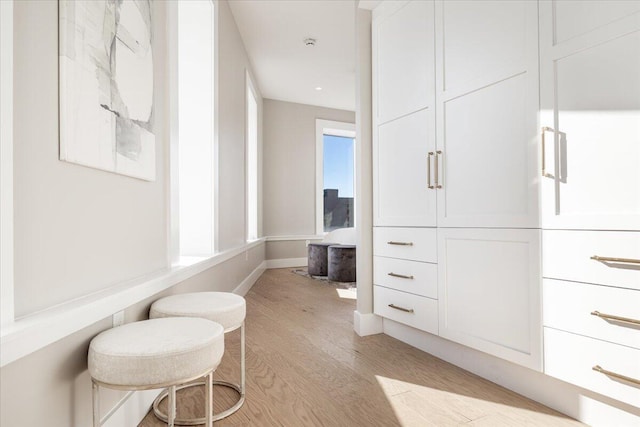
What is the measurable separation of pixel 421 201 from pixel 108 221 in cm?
158

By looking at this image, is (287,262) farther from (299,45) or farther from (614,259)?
(614,259)

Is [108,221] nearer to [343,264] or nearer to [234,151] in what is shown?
[234,151]

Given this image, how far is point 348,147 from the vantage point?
6609mm

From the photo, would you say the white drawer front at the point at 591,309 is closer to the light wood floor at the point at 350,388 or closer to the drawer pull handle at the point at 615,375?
the drawer pull handle at the point at 615,375

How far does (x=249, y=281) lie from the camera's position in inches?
163

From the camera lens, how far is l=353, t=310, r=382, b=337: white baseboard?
7.94ft

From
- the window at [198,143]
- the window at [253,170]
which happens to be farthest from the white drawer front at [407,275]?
the window at [253,170]

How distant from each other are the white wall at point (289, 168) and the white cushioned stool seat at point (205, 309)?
13.8ft

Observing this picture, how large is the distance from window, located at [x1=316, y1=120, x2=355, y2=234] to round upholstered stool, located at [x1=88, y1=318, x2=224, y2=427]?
503 centimetres

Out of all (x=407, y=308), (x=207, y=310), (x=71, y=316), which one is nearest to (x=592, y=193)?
(x=407, y=308)

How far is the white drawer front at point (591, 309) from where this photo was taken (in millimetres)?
1212

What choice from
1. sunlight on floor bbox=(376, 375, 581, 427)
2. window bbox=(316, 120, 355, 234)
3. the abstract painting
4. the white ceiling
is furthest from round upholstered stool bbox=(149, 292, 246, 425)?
window bbox=(316, 120, 355, 234)

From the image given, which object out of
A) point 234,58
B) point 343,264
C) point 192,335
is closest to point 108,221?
point 192,335

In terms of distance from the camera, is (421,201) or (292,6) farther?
(292,6)
